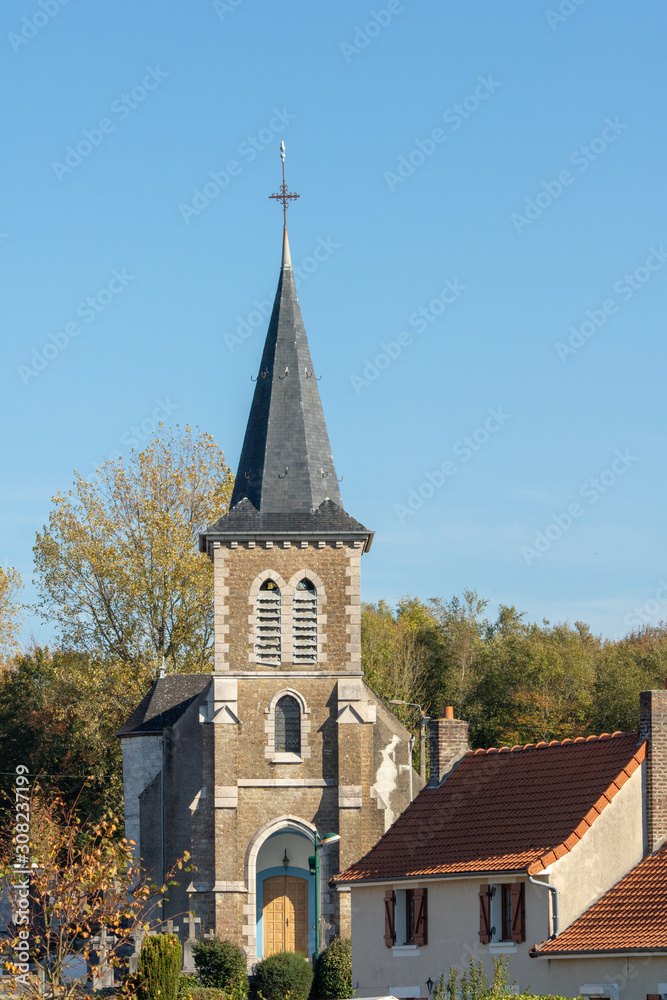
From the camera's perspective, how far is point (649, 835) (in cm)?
2478

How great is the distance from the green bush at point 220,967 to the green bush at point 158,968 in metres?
7.59

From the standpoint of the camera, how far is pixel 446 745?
3006 cm

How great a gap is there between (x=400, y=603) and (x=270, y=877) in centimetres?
3711

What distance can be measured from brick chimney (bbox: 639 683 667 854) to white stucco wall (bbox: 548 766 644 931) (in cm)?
17

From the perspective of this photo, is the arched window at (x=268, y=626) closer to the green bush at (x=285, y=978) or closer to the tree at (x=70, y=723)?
the green bush at (x=285, y=978)

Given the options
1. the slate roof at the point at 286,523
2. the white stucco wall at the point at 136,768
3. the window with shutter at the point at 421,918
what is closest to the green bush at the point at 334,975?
the window with shutter at the point at 421,918

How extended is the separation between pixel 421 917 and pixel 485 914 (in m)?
1.78

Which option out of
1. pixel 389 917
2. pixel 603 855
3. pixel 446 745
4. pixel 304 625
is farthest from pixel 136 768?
pixel 603 855

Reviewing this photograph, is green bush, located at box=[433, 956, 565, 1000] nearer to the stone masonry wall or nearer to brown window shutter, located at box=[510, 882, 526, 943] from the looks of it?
brown window shutter, located at box=[510, 882, 526, 943]

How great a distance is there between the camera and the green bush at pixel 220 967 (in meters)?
34.8

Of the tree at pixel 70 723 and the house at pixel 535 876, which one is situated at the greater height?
the tree at pixel 70 723

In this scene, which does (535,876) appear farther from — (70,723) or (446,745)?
(70,723)

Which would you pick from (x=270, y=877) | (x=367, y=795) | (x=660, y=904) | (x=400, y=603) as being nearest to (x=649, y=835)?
(x=660, y=904)

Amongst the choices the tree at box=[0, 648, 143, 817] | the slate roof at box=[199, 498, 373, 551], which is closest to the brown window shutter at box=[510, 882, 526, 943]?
the slate roof at box=[199, 498, 373, 551]
